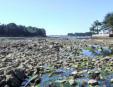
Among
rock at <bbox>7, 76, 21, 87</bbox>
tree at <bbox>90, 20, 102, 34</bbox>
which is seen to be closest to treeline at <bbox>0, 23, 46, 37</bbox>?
tree at <bbox>90, 20, 102, 34</bbox>

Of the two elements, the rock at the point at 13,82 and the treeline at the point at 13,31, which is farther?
the treeline at the point at 13,31

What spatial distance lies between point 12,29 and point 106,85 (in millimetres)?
138270

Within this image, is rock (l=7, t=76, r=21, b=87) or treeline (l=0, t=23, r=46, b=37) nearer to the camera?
rock (l=7, t=76, r=21, b=87)

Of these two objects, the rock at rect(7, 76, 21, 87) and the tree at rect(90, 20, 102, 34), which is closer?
the rock at rect(7, 76, 21, 87)

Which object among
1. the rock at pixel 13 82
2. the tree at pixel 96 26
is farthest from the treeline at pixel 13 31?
the rock at pixel 13 82

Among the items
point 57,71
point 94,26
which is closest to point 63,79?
point 57,71

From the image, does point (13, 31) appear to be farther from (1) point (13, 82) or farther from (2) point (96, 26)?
(1) point (13, 82)

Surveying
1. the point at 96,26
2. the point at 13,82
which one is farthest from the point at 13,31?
the point at 13,82

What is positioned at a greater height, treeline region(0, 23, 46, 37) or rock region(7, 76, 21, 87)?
treeline region(0, 23, 46, 37)

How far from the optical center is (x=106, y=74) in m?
10.1

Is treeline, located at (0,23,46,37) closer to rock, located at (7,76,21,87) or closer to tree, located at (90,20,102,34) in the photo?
tree, located at (90,20,102,34)

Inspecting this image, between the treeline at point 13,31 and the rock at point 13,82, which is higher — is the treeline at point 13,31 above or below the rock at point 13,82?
above

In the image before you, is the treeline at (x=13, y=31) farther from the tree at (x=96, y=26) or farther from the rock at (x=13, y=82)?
the rock at (x=13, y=82)

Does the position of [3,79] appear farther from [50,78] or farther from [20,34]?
[20,34]
